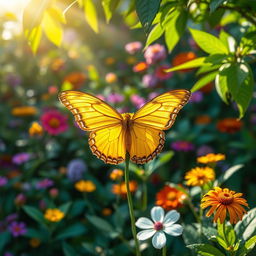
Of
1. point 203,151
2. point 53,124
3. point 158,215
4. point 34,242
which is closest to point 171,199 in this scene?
point 158,215

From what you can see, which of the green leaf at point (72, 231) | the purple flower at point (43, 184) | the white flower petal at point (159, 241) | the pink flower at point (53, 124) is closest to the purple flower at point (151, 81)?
the pink flower at point (53, 124)

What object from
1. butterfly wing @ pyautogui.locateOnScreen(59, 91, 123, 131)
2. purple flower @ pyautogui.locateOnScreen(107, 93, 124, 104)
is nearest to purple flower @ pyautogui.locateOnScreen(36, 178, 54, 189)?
purple flower @ pyautogui.locateOnScreen(107, 93, 124, 104)

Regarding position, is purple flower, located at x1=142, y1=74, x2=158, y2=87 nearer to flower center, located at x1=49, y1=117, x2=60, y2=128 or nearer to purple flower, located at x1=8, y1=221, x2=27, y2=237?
flower center, located at x1=49, y1=117, x2=60, y2=128

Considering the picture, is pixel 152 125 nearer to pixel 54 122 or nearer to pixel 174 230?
pixel 174 230

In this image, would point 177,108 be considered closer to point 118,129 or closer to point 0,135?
point 118,129

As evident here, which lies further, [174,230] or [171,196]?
[171,196]
